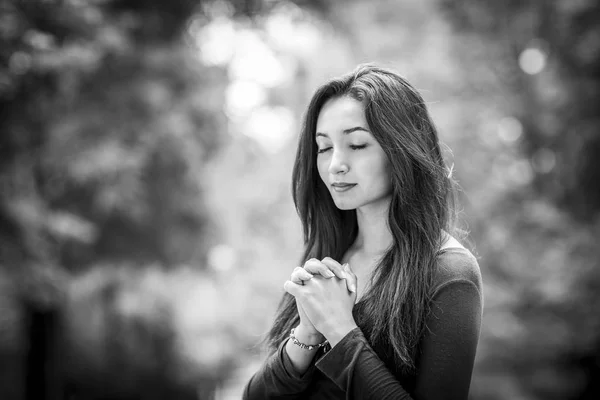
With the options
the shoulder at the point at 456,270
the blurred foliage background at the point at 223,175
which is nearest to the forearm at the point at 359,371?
the shoulder at the point at 456,270

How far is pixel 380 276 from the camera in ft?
5.59

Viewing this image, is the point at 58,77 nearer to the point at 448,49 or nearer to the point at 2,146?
the point at 2,146

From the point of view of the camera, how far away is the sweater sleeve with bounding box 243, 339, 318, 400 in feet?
5.65

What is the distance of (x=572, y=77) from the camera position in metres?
8.45

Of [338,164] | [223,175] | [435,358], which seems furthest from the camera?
[223,175]

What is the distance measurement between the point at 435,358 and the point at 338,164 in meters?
0.63

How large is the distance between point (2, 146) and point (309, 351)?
4109 mm

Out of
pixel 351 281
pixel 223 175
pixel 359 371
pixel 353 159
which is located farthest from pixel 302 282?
pixel 223 175

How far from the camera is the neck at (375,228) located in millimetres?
1815

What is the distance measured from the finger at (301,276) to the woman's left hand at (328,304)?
0.01 metres

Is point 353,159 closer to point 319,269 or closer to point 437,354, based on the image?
point 319,269

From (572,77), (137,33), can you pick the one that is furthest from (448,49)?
(137,33)

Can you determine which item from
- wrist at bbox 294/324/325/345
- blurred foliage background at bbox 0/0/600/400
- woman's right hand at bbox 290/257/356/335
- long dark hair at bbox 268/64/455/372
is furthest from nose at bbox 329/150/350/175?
blurred foliage background at bbox 0/0/600/400

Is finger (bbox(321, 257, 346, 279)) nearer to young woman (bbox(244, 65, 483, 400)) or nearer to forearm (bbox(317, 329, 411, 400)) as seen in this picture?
young woman (bbox(244, 65, 483, 400))
